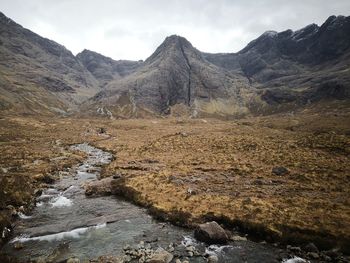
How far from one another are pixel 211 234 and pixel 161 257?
4324 millimetres

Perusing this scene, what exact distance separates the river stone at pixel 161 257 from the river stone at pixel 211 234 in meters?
3.14

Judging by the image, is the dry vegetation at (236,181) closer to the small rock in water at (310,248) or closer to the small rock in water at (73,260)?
the small rock in water at (310,248)

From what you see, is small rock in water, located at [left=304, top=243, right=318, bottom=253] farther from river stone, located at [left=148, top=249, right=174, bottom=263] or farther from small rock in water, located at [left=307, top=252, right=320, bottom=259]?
river stone, located at [left=148, top=249, right=174, bottom=263]

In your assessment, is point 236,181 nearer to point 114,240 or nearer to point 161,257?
point 114,240

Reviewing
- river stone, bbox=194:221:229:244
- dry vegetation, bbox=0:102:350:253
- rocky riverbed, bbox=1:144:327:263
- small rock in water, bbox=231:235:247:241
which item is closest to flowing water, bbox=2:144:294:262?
rocky riverbed, bbox=1:144:327:263

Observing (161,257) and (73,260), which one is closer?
(73,260)

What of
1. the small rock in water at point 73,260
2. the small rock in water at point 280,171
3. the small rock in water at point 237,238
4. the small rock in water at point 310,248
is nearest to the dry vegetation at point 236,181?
the small rock in water at point 280,171

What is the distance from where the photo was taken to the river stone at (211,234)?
2228cm

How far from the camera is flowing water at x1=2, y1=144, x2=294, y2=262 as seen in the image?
20.7 m

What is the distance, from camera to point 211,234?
73.5 feet

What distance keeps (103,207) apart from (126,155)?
2791 cm

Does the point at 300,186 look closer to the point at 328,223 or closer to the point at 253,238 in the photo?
the point at 328,223

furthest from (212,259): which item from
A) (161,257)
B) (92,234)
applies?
(92,234)

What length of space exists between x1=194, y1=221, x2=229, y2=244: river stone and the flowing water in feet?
1.83
